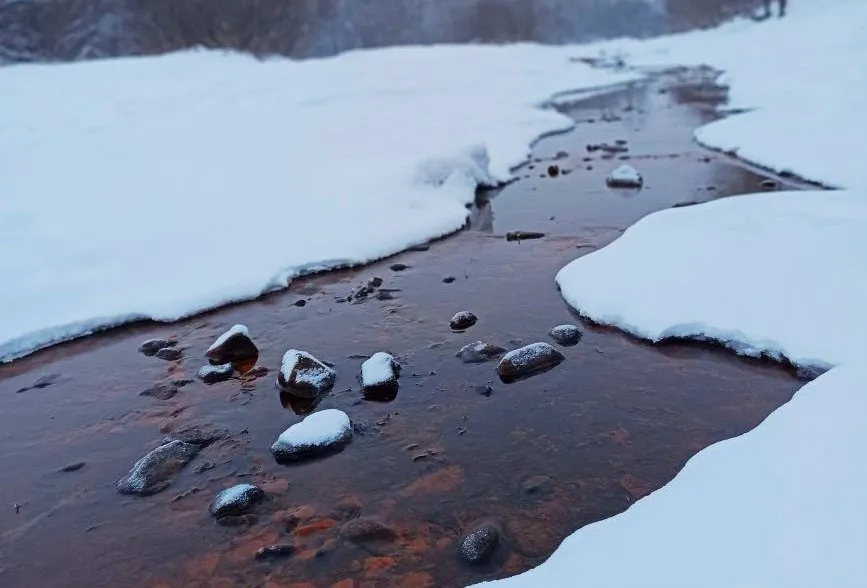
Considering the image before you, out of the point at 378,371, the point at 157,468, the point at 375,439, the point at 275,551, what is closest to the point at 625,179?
the point at 378,371

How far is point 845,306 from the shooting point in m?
5.06

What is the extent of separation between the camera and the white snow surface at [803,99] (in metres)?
10.1

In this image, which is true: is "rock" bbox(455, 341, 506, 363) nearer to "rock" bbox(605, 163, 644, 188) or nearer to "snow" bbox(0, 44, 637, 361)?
"snow" bbox(0, 44, 637, 361)

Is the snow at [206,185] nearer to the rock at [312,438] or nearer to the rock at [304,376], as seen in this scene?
the rock at [304,376]

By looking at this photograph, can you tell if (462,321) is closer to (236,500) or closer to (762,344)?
(762,344)

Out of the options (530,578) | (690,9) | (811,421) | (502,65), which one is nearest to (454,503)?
(530,578)

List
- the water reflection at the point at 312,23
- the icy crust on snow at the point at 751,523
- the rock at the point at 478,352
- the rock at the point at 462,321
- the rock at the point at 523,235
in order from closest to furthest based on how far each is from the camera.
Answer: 1. the icy crust on snow at the point at 751,523
2. the rock at the point at 478,352
3. the rock at the point at 462,321
4. the rock at the point at 523,235
5. the water reflection at the point at 312,23

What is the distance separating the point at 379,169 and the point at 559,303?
4751 mm

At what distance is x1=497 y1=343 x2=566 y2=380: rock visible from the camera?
5.13m

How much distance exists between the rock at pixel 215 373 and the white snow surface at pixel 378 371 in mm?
1101

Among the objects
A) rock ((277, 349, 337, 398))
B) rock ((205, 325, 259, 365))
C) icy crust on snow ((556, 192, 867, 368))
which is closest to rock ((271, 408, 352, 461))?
rock ((277, 349, 337, 398))

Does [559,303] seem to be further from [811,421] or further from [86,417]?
[86,417]

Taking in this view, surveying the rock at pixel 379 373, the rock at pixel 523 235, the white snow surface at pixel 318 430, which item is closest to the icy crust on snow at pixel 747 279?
the rock at pixel 523 235

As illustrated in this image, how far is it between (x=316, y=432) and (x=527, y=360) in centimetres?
168
